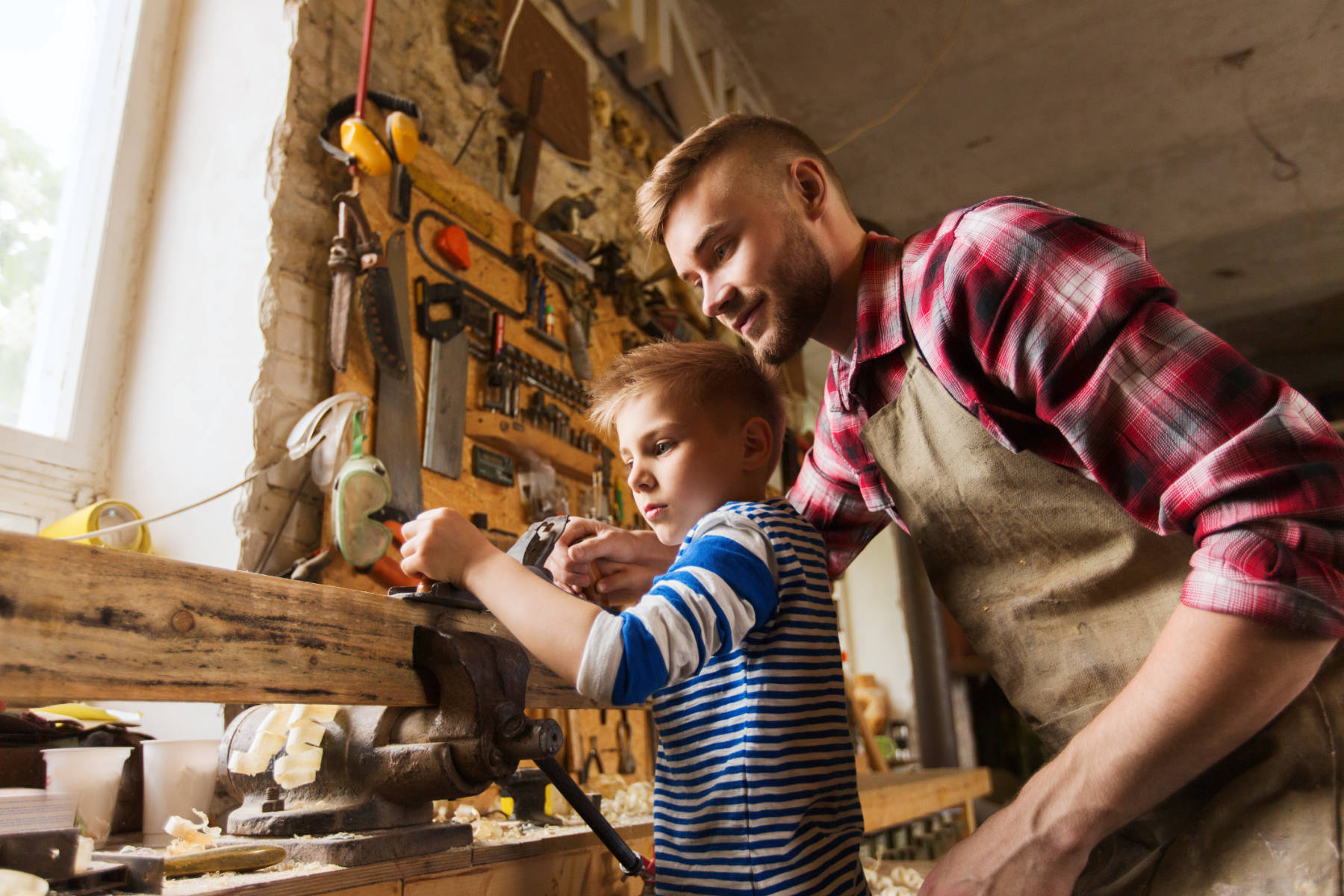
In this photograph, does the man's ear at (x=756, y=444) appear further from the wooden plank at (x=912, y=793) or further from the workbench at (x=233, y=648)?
the wooden plank at (x=912, y=793)

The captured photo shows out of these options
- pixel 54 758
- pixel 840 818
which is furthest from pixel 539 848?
pixel 54 758

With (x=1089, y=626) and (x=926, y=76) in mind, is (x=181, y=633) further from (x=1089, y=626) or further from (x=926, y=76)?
(x=926, y=76)

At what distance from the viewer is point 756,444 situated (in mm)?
1314

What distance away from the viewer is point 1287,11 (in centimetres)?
405

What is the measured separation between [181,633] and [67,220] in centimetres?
189

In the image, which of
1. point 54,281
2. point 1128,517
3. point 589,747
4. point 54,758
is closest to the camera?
point 1128,517

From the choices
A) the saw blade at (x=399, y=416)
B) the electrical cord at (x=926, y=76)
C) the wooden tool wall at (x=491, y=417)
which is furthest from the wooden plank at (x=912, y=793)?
the electrical cord at (x=926, y=76)

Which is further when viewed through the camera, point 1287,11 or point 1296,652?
point 1287,11

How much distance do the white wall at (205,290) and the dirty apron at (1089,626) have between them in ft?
4.72

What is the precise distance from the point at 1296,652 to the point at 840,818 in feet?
1.72

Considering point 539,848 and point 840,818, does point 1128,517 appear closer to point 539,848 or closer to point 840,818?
point 840,818

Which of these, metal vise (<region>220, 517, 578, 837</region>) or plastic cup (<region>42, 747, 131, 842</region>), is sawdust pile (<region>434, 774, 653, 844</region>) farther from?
plastic cup (<region>42, 747, 131, 842</region>)

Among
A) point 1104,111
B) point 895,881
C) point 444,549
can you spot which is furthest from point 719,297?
point 1104,111

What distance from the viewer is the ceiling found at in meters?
4.08
